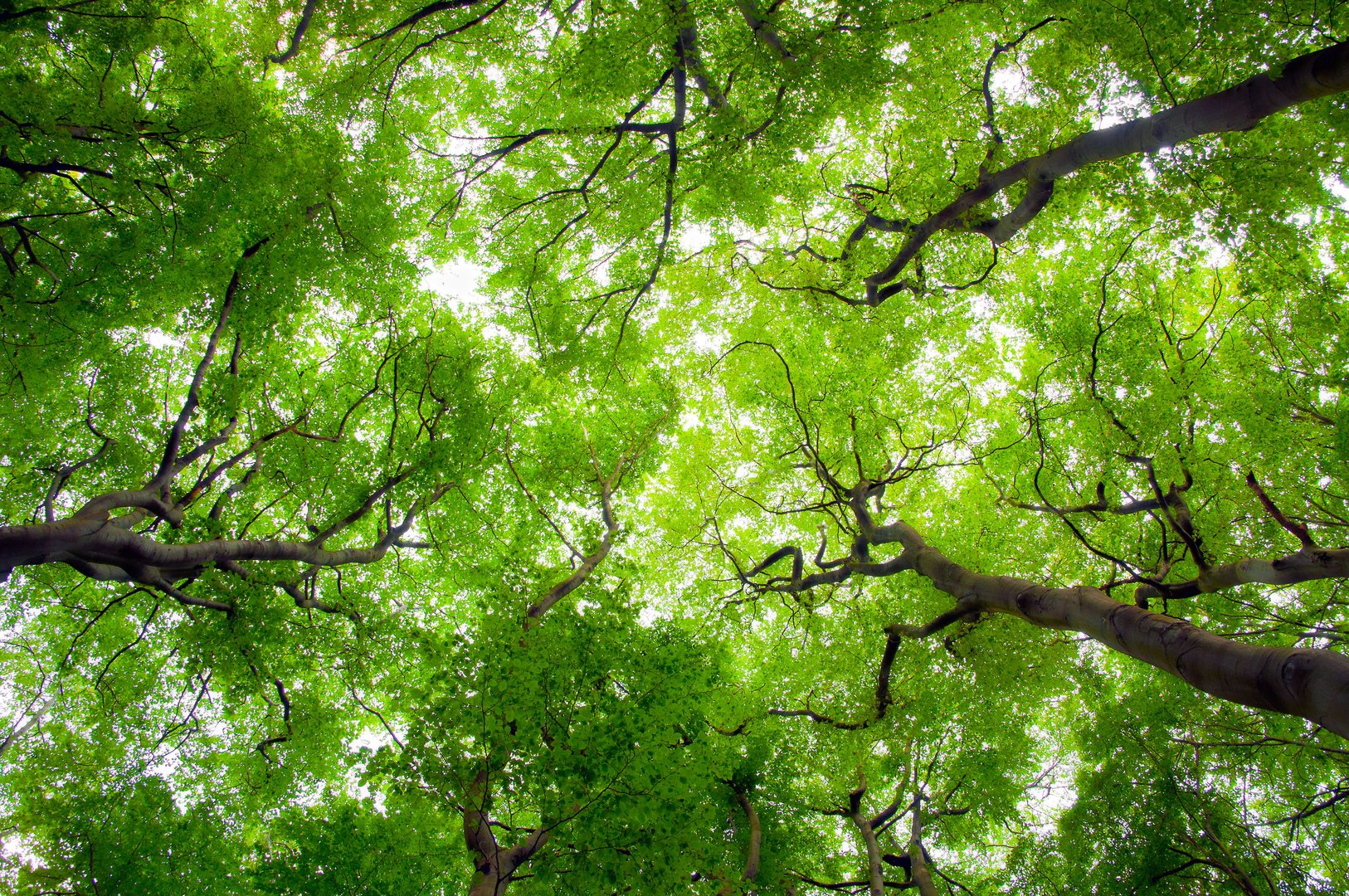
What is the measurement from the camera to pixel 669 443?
12.2m

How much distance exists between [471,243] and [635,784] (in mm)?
9611

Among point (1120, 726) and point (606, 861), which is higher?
point (1120, 726)

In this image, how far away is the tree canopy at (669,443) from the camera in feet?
19.3

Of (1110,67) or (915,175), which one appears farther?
(915,175)

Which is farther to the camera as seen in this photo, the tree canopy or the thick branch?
the tree canopy

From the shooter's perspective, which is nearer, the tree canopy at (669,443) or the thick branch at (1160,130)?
the thick branch at (1160,130)

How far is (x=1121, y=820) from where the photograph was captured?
9.45 metres

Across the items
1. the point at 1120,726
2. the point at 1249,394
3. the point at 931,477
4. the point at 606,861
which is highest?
the point at 931,477

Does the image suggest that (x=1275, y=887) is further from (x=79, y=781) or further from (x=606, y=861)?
(x=79, y=781)

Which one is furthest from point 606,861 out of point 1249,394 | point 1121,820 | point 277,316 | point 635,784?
point 1249,394

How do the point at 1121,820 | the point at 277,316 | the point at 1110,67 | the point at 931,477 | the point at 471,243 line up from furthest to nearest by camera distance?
the point at 931,477, the point at 471,243, the point at 1121,820, the point at 277,316, the point at 1110,67

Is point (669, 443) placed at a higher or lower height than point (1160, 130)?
higher

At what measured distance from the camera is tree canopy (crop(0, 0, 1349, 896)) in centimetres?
589

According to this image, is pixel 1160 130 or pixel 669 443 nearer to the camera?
pixel 1160 130
